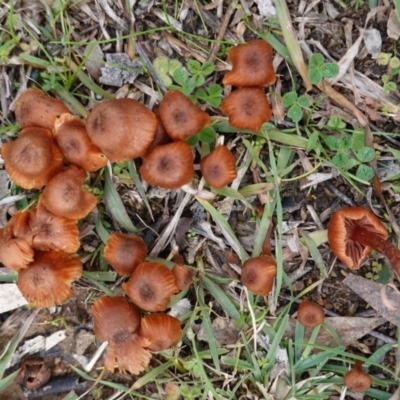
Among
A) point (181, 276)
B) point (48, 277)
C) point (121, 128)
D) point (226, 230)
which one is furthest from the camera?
point (226, 230)

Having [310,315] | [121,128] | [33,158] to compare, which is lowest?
[310,315]

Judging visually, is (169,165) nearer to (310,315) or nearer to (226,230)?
(226,230)

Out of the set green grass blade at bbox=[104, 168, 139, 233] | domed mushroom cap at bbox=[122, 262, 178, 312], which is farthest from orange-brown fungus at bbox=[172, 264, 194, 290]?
green grass blade at bbox=[104, 168, 139, 233]

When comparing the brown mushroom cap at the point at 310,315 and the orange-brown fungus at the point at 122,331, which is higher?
the orange-brown fungus at the point at 122,331

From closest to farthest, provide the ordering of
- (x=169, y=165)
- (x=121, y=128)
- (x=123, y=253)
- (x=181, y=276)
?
(x=121, y=128) < (x=169, y=165) < (x=123, y=253) < (x=181, y=276)

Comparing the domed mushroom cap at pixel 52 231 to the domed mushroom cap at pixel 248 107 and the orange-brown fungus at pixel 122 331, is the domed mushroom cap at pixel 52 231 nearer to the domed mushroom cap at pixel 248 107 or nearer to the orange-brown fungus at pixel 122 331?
the orange-brown fungus at pixel 122 331

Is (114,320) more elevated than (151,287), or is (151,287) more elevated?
(151,287)

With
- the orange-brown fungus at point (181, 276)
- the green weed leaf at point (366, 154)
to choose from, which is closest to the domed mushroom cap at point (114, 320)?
the orange-brown fungus at point (181, 276)

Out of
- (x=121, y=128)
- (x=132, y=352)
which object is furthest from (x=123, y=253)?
(x=121, y=128)
